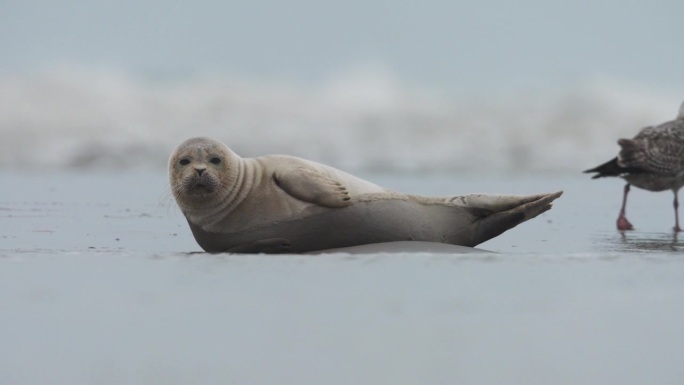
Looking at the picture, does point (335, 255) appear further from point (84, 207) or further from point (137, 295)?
point (84, 207)

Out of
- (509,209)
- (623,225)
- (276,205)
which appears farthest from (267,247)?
(623,225)

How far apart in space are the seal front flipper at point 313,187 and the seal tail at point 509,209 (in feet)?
2.94

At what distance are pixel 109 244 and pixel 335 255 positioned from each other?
1.67 meters

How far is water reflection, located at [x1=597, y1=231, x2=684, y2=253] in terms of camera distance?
743 cm

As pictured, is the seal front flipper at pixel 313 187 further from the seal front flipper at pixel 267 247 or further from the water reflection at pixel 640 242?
the water reflection at pixel 640 242

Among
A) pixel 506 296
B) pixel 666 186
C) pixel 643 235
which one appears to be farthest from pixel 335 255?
pixel 666 186

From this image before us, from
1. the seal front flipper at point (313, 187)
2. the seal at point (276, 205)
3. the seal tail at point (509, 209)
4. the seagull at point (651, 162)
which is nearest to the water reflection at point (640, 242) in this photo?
the seal tail at point (509, 209)

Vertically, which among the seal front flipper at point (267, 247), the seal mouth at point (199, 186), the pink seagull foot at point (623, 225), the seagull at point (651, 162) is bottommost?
the seal front flipper at point (267, 247)

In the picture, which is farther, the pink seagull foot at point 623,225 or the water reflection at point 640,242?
the pink seagull foot at point 623,225

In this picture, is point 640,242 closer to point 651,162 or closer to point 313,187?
point 313,187

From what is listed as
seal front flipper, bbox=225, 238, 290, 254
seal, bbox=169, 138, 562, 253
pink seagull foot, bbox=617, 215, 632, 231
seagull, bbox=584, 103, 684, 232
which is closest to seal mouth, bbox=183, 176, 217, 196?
seal, bbox=169, 138, 562, 253

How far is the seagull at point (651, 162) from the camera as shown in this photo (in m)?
10.9

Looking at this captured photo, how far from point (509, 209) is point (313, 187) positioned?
124 cm

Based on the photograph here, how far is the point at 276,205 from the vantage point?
6.83m
